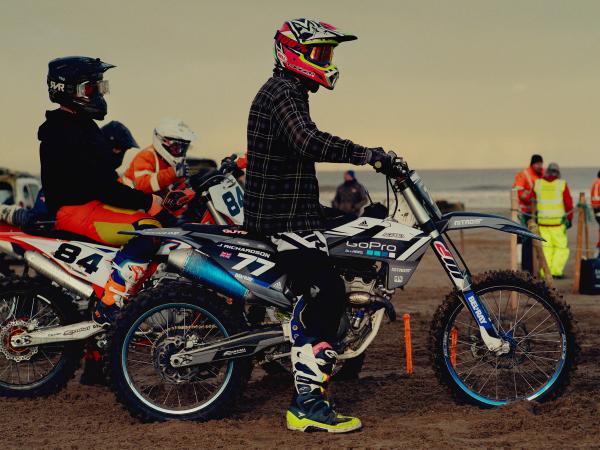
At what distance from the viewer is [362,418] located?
6.03 m

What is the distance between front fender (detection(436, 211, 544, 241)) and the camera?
607 cm

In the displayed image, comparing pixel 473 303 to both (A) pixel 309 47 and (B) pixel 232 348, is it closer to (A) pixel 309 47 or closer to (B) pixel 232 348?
(B) pixel 232 348

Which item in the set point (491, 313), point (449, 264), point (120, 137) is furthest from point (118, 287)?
point (120, 137)

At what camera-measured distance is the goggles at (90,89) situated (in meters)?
6.71

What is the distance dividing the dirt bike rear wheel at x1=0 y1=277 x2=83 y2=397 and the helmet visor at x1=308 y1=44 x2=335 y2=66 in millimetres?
2395

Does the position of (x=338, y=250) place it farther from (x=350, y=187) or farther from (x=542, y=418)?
(x=350, y=187)

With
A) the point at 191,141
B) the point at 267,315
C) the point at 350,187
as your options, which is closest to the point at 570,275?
the point at 350,187

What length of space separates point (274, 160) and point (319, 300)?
849 mm

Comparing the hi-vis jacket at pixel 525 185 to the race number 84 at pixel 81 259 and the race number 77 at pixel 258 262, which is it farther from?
the race number 77 at pixel 258 262

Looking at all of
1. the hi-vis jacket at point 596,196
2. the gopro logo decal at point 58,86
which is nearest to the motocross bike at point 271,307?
the gopro logo decal at point 58,86

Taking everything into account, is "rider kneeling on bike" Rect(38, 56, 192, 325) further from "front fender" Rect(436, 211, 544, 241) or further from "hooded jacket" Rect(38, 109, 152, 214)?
"front fender" Rect(436, 211, 544, 241)

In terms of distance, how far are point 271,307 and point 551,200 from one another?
1180 cm

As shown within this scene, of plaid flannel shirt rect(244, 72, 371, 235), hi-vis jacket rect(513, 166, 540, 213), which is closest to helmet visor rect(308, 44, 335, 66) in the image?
plaid flannel shirt rect(244, 72, 371, 235)

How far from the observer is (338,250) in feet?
19.1
